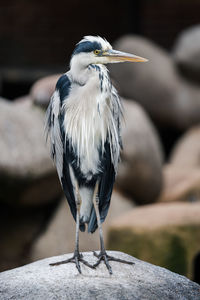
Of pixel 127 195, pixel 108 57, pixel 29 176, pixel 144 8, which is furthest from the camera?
pixel 144 8

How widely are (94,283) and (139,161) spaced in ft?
11.0

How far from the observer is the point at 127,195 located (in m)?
6.37

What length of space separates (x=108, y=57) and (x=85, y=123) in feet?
1.01

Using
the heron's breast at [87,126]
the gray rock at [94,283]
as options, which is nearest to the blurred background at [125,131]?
the gray rock at [94,283]

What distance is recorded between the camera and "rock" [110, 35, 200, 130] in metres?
8.39

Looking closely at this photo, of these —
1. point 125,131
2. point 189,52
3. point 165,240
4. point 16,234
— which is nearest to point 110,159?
point 165,240

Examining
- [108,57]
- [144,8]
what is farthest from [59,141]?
[144,8]

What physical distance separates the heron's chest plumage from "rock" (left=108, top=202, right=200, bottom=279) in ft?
5.95

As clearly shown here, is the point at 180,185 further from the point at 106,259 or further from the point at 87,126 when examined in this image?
the point at 87,126

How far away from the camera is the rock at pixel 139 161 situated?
6152mm

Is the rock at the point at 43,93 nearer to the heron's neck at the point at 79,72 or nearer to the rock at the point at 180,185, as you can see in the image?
the rock at the point at 180,185

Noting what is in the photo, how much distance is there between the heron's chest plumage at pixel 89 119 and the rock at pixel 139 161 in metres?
3.06

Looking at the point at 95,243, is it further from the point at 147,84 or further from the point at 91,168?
the point at 147,84

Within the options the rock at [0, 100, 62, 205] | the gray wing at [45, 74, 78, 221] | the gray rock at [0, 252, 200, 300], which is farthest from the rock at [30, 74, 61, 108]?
the gray rock at [0, 252, 200, 300]
